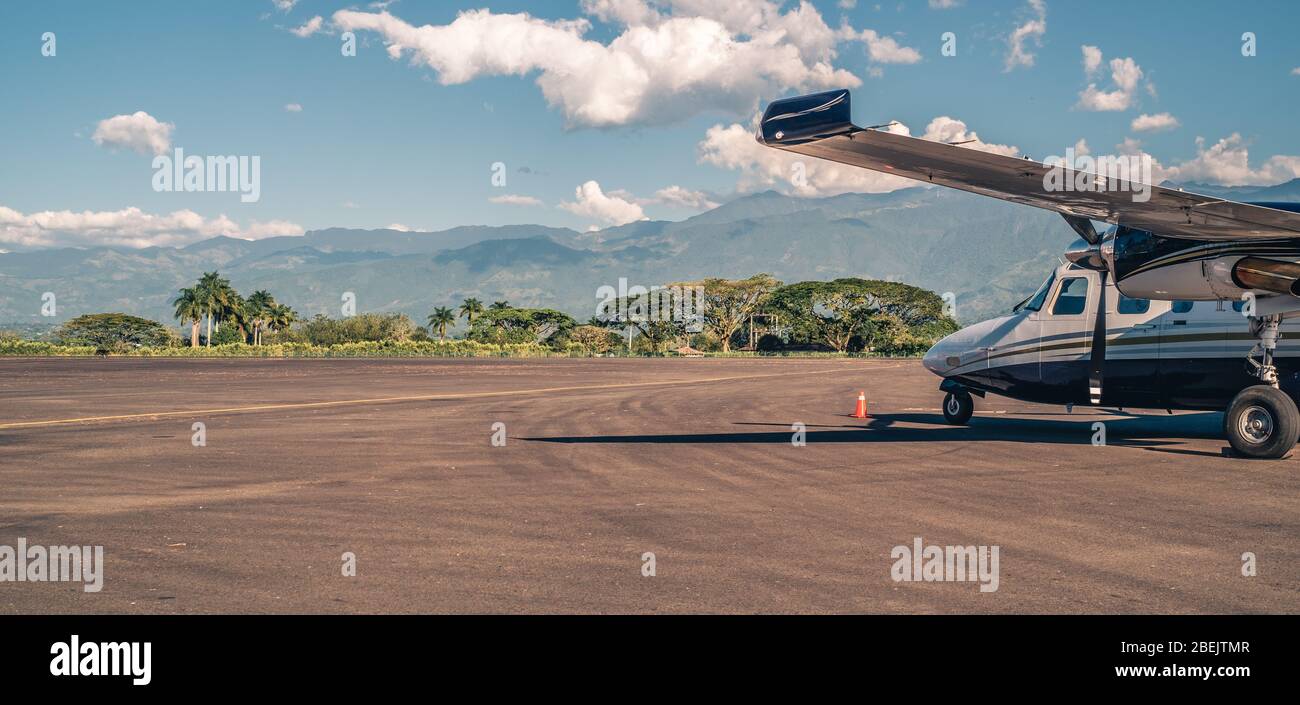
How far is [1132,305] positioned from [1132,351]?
0.82 meters

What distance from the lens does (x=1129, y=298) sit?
1478 centimetres

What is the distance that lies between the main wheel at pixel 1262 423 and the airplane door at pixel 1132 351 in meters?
2.05

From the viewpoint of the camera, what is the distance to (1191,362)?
49.6 feet

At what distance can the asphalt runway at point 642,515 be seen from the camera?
20.3ft

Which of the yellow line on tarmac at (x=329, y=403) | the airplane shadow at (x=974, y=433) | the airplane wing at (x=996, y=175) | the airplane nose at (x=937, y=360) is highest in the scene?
the airplane wing at (x=996, y=175)

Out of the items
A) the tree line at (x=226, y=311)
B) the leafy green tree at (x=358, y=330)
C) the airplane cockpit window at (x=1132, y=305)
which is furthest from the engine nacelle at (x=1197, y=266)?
the tree line at (x=226, y=311)

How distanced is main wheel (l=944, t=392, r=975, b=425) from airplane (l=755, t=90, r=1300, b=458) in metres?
0.02

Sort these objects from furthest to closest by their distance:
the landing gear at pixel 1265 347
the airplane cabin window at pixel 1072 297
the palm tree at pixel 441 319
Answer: the palm tree at pixel 441 319 → the airplane cabin window at pixel 1072 297 → the landing gear at pixel 1265 347

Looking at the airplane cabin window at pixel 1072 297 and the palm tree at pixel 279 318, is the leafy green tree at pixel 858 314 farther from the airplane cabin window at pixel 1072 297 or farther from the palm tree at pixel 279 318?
the airplane cabin window at pixel 1072 297

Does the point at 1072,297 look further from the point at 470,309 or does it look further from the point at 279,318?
the point at 279,318
